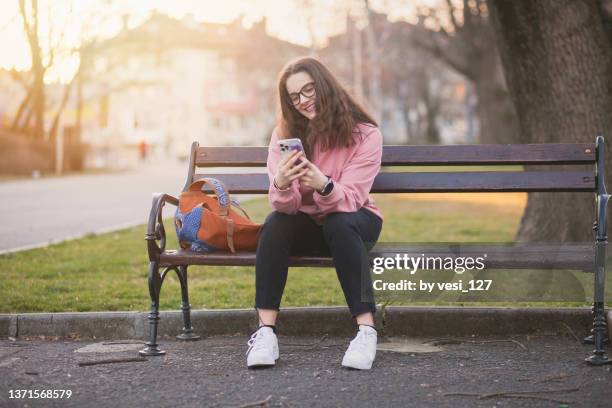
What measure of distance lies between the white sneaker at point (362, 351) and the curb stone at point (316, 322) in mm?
796

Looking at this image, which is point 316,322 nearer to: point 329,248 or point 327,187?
point 329,248

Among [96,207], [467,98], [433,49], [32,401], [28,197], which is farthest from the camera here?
[467,98]

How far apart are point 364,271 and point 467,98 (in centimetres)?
5773

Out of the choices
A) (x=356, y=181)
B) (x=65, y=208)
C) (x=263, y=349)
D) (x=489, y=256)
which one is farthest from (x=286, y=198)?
(x=65, y=208)

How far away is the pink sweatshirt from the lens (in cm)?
456

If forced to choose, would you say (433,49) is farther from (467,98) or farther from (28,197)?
(467,98)

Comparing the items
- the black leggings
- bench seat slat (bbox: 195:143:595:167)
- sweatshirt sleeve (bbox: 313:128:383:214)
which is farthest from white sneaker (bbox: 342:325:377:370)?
bench seat slat (bbox: 195:143:595:167)

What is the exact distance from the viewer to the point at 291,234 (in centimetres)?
462

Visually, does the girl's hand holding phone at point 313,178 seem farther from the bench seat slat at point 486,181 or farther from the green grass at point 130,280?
the bench seat slat at point 486,181

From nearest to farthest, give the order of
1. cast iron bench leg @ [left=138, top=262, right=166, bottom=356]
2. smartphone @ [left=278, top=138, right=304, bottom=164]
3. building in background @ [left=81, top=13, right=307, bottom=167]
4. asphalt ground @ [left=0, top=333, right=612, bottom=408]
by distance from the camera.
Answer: asphalt ground @ [left=0, top=333, right=612, bottom=408], smartphone @ [left=278, top=138, right=304, bottom=164], cast iron bench leg @ [left=138, top=262, right=166, bottom=356], building in background @ [left=81, top=13, right=307, bottom=167]

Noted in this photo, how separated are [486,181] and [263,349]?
5.55 feet

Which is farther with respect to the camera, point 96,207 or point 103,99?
point 103,99

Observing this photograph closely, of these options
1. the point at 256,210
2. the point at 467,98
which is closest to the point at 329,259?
the point at 256,210

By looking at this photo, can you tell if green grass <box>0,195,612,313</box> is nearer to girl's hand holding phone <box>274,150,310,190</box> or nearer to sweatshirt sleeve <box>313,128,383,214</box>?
sweatshirt sleeve <box>313,128,383,214</box>
